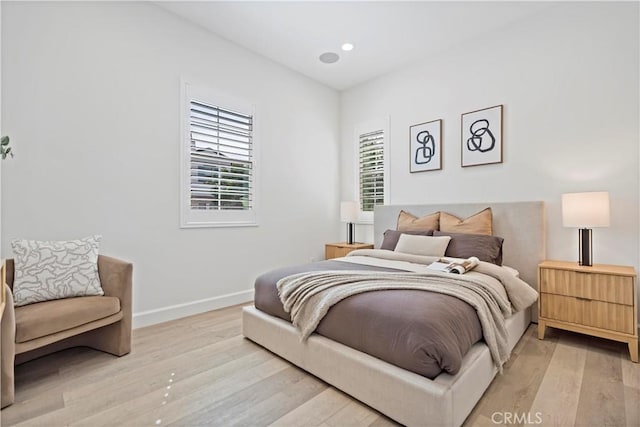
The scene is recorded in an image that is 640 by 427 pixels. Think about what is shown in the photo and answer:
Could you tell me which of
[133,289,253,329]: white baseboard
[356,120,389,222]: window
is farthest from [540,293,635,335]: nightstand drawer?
[133,289,253,329]: white baseboard

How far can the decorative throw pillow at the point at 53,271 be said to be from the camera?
2.01 meters

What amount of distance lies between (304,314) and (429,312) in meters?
0.81

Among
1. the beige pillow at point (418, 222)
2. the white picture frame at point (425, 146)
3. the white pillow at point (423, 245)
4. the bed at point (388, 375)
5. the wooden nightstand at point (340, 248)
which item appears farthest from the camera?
the wooden nightstand at point (340, 248)

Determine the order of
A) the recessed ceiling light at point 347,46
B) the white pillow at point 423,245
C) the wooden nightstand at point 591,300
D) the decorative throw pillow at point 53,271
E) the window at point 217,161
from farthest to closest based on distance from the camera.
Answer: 1. the recessed ceiling light at point 347,46
2. the window at point 217,161
3. the white pillow at point 423,245
4. the wooden nightstand at point 591,300
5. the decorative throw pillow at point 53,271

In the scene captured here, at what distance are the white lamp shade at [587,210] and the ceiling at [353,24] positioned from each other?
72.5 inches

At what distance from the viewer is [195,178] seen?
3232 mm

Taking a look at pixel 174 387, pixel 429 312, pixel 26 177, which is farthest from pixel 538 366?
pixel 26 177

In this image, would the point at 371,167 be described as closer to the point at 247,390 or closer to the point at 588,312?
the point at 588,312

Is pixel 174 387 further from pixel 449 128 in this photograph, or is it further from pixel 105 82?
pixel 449 128

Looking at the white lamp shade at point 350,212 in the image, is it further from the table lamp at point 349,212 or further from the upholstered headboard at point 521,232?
the upholstered headboard at point 521,232

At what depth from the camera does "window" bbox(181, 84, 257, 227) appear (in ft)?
10.5

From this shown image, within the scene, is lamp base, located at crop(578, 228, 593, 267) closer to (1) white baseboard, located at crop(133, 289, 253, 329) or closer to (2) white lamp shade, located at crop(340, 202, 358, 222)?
(2) white lamp shade, located at crop(340, 202, 358, 222)

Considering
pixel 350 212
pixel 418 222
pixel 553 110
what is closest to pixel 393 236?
pixel 418 222

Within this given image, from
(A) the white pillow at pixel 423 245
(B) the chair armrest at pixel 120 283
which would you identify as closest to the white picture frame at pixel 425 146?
(A) the white pillow at pixel 423 245
